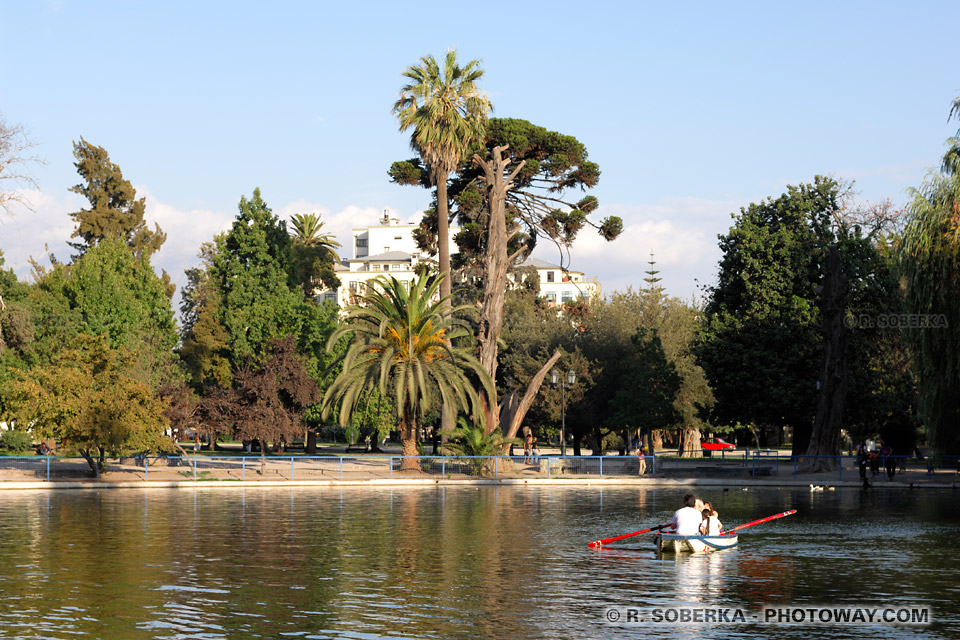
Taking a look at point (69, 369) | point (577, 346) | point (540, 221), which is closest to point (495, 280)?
point (540, 221)

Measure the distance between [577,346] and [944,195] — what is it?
34481mm

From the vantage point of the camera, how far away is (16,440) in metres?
64.8

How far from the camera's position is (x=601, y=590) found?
58.9 feet

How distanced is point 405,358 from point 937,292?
25718 millimetres

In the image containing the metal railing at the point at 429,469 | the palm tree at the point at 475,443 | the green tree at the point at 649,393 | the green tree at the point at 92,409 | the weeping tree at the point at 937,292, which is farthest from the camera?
the green tree at the point at 649,393

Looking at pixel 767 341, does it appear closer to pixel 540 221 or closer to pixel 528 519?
pixel 540 221

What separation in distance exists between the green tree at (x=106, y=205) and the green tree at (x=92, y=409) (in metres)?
52.4

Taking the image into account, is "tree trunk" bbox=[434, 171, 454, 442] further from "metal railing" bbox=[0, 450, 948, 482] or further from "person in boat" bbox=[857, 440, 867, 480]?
"person in boat" bbox=[857, 440, 867, 480]

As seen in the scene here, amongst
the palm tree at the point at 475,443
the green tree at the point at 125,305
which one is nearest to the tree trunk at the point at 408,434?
the palm tree at the point at 475,443

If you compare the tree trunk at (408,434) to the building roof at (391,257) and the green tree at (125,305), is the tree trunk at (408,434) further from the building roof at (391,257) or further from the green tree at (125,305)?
the building roof at (391,257)

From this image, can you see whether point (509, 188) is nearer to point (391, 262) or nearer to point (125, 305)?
point (125, 305)

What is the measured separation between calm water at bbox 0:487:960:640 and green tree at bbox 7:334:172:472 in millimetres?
11735

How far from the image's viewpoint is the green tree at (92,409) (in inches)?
1837

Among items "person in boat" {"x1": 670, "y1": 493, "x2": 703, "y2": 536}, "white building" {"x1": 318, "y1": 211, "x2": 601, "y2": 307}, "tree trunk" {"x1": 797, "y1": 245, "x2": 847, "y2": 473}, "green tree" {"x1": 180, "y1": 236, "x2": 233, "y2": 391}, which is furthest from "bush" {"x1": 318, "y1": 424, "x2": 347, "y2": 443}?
"white building" {"x1": 318, "y1": 211, "x2": 601, "y2": 307}
